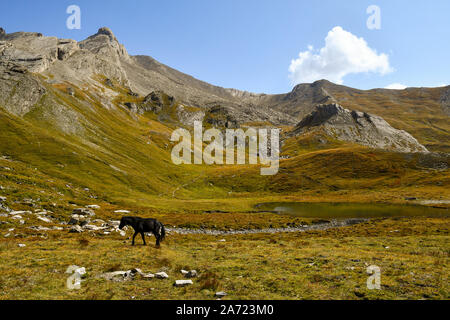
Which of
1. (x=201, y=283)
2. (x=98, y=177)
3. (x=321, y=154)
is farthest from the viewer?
(x=321, y=154)

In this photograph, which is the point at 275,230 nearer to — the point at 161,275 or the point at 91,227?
the point at 91,227

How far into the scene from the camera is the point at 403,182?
121625 millimetres

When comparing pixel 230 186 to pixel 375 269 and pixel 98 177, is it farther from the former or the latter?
pixel 375 269

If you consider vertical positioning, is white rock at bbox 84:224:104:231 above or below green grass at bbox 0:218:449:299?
below

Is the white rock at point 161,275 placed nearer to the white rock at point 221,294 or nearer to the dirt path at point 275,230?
the white rock at point 221,294

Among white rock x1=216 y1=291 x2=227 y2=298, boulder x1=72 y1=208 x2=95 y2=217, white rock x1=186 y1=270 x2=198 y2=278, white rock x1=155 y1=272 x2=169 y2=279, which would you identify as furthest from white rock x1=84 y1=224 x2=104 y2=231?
white rock x1=216 y1=291 x2=227 y2=298

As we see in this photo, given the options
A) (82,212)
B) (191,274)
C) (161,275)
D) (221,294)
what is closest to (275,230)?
(82,212)

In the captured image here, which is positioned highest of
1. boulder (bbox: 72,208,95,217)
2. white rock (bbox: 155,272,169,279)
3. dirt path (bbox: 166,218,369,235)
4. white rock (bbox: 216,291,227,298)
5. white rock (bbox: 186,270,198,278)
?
white rock (bbox: 216,291,227,298)

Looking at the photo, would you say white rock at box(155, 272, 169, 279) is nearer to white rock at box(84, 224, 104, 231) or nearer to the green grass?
the green grass

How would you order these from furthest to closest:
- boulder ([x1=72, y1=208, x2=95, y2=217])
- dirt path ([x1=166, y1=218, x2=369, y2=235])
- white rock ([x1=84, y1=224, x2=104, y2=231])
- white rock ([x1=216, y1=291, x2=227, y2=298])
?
dirt path ([x1=166, y1=218, x2=369, y2=235]), boulder ([x1=72, y1=208, x2=95, y2=217]), white rock ([x1=84, y1=224, x2=104, y2=231]), white rock ([x1=216, y1=291, x2=227, y2=298])

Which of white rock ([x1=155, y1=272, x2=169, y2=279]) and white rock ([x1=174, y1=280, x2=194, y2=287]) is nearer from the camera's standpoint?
white rock ([x1=174, y1=280, x2=194, y2=287])
